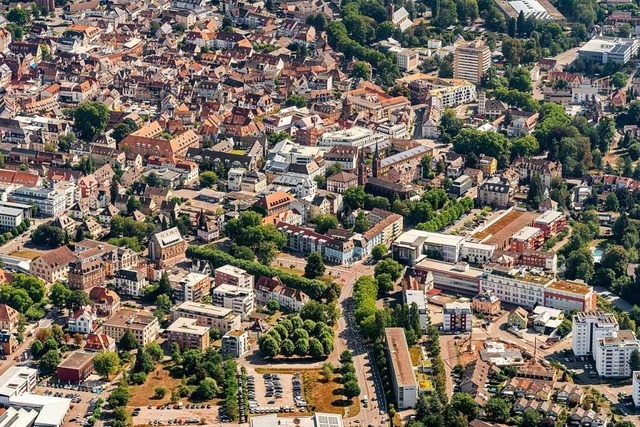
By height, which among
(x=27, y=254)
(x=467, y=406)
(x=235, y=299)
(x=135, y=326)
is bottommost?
(x=27, y=254)

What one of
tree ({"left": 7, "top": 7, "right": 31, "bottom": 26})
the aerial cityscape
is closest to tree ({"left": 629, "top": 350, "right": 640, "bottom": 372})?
the aerial cityscape

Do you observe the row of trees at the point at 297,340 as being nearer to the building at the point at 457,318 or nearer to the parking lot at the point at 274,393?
the parking lot at the point at 274,393

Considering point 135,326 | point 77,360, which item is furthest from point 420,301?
point 77,360

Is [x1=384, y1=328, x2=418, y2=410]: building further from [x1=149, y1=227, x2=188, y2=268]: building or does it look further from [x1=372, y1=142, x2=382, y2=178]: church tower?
[x1=372, y1=142, x2=382, y2=178]: church tower

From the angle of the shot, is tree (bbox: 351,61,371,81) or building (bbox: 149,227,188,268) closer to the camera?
building (bbox: 149,227,188,268)

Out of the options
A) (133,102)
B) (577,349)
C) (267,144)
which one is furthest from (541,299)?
(133,102)

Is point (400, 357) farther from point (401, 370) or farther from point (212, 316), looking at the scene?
point (212, 316)
